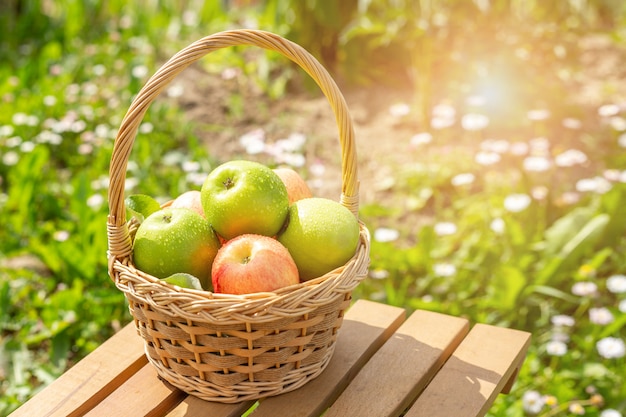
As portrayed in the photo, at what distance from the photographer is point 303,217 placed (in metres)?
1.49

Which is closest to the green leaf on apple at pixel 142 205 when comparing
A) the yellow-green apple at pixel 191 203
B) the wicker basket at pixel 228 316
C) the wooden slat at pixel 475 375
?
the yellow-green apple at pixel 191 203

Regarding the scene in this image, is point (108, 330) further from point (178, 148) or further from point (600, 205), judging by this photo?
point (600, 205)

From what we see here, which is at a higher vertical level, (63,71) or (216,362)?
(216,362)

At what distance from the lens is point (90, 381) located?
5.09 feet

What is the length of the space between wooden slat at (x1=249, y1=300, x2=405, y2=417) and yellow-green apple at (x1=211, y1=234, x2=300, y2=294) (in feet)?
0.85

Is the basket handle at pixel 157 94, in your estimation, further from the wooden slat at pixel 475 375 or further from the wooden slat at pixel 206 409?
the wooden slat at pixel 475 375

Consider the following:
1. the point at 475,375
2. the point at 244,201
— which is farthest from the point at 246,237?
the point at 475,375

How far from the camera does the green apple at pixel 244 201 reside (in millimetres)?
1464

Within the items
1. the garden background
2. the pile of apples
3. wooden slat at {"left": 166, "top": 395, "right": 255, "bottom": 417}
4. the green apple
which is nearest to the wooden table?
wooden slat at {"left": 166, "top": 395, "right": 255, "bottom": 417}

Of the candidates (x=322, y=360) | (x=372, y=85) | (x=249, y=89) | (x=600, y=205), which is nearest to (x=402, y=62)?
(x=372, y=85)

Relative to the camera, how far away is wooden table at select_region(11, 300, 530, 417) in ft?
4.79

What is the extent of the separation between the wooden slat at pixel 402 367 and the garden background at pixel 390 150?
18.1 inches

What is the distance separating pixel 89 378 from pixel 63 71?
3.23 m

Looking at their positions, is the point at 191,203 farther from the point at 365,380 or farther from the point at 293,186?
the point at 365,380
